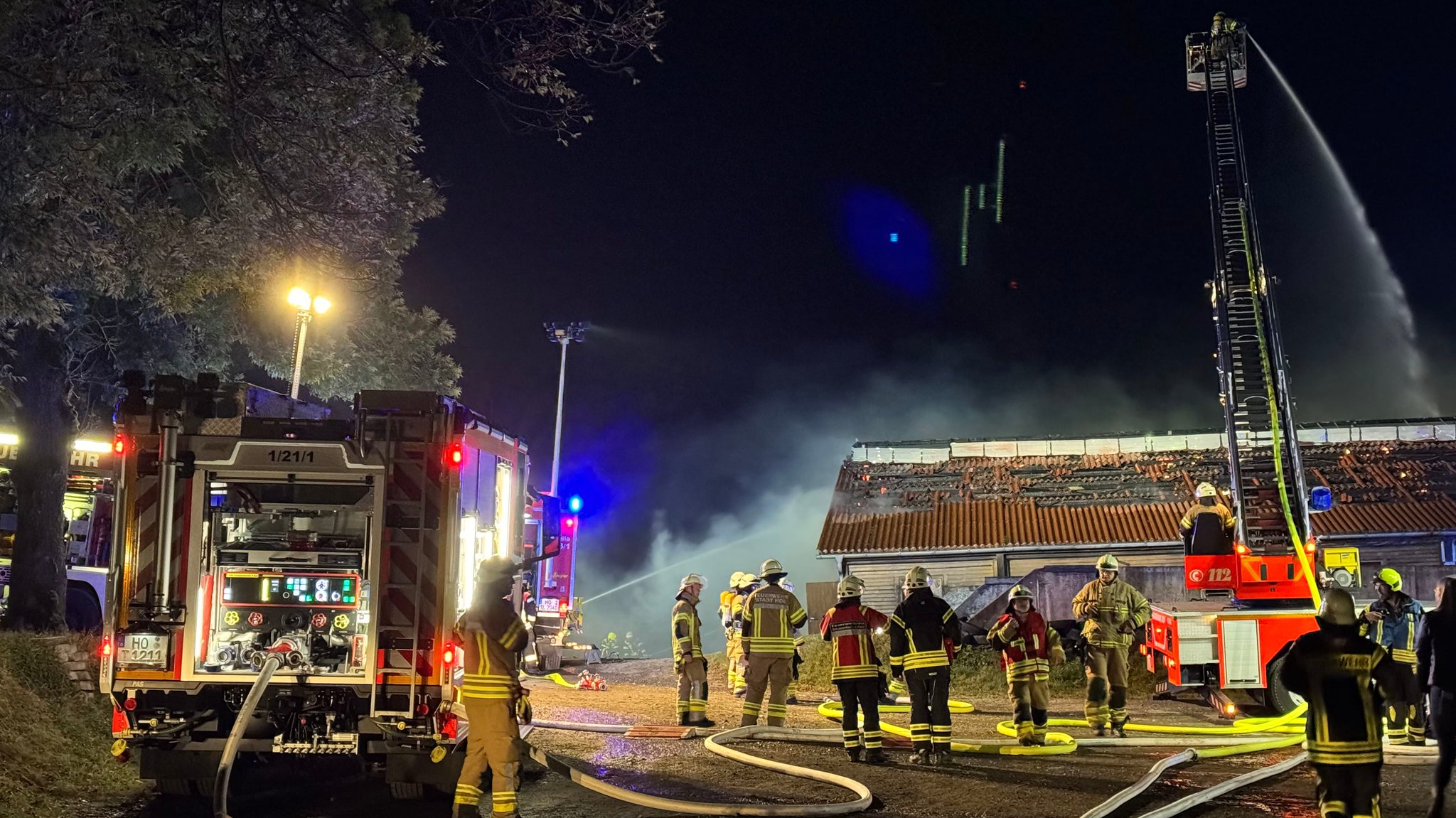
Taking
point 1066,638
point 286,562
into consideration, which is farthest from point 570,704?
point 1066,638

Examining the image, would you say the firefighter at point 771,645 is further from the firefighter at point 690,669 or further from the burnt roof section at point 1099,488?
the burnt roof section at point 1099,488

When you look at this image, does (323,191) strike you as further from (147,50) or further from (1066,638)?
(1066,638)

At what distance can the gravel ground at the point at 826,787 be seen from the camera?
7848 mm

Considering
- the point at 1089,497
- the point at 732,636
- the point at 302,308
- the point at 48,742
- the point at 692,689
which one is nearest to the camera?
the point at 48,742

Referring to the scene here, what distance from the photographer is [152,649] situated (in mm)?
7887

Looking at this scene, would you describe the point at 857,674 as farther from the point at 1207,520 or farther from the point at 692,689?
the point at 1207,520

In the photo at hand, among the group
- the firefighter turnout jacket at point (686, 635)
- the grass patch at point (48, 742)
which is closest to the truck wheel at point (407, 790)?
the grass patch at point (48, 742)

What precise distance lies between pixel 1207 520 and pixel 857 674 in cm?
603

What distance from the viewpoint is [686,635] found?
479 inches

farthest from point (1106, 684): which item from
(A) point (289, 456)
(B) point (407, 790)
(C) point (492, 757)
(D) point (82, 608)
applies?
(D) point (82, 608)

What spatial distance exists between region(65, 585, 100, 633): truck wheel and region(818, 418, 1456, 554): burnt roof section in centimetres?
1422

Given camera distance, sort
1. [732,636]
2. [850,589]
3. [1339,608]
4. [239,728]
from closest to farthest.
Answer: [1339,608]
[239,728]
[850,589]
[732,636]

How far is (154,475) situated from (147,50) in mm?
3486

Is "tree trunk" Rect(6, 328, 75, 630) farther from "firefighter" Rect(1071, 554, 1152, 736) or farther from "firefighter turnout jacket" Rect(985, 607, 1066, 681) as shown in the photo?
"firefighter" Rect(1071, 554, 1152, 736)
